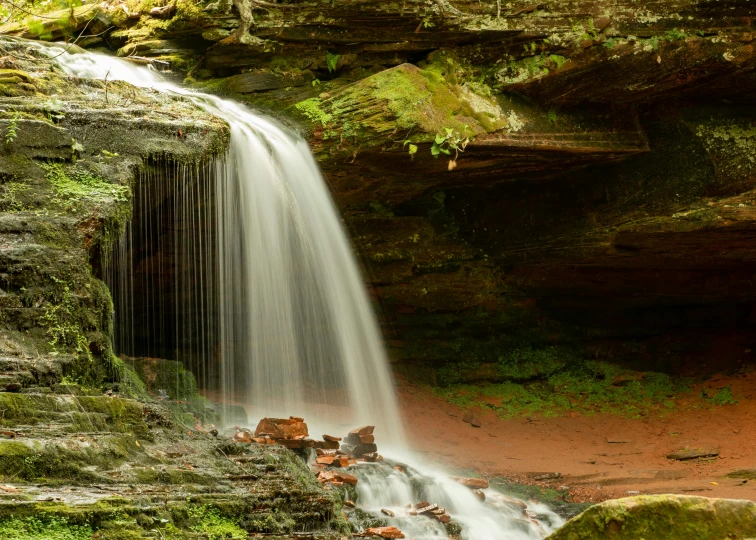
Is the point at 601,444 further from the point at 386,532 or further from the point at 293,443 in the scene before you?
the point at 386,532

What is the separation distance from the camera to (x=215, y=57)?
11328 millimetres

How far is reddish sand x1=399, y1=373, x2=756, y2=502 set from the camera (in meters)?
9.49

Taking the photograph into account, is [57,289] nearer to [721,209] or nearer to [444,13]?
[444,13]

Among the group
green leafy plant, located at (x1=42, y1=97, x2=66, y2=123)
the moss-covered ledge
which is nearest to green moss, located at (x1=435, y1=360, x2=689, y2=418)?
the moss-covered ledge

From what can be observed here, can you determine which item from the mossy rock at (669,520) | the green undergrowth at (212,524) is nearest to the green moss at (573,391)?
the green undergrowth at (212,524)

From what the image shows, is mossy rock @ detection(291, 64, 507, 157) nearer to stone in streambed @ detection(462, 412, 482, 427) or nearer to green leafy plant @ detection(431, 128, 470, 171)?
green leafy plant @ detection(431, 128, 470, 171)

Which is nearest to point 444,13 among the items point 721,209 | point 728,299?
point 721,209

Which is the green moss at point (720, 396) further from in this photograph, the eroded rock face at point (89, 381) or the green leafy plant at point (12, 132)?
the green leafy plant at point (12, 132)

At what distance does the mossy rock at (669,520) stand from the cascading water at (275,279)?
428 centimetres

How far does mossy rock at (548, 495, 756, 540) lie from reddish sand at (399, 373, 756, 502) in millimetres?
5551

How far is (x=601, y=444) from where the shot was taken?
11.8m

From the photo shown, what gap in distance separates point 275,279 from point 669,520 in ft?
22.7

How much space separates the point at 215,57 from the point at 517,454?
25.2 feet

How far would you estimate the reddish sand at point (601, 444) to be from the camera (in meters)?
9.49
